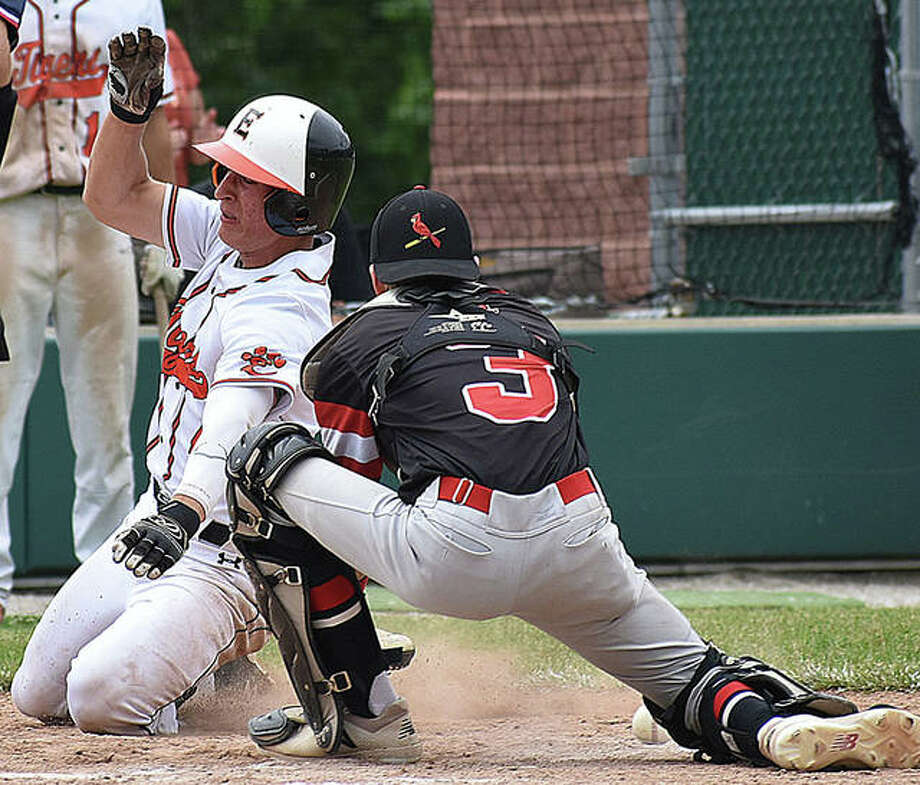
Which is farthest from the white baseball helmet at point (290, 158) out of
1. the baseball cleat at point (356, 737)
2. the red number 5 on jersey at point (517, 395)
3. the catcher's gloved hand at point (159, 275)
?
the catcher's gloved hand at point (159, 275)

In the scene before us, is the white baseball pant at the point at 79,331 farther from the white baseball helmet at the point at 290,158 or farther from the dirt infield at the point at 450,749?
the white baseball helmet at the point at 290,158

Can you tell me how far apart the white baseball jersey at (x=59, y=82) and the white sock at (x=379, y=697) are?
2882mm

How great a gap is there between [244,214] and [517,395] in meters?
0.98

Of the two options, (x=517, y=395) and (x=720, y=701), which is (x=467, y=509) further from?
A: (x=720, y=701)

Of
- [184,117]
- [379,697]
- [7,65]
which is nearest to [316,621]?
[379,697]

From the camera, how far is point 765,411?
283 inches

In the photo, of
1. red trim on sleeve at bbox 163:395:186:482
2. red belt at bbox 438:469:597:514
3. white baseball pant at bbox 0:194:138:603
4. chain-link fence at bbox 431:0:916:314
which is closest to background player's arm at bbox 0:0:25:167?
red trim on sleeve at bbox 163:395:186:482

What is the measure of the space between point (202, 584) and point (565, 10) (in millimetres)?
6106

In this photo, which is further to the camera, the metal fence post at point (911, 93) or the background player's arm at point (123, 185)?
the metal fence post at point (911, 93)

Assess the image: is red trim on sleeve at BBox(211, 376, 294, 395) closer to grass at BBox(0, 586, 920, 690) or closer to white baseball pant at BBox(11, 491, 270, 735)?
white baseball pant at BBox(11, 491, 270, 735)

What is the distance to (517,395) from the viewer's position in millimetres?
3523

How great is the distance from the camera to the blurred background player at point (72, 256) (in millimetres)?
5883

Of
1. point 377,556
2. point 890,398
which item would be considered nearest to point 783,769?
point 377,556

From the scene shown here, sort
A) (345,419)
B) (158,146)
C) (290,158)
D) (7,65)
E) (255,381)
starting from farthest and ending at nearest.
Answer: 1. (158,146)
2. (290,158)
3. (7,65)
4. (255,381)
5. (345,419)
